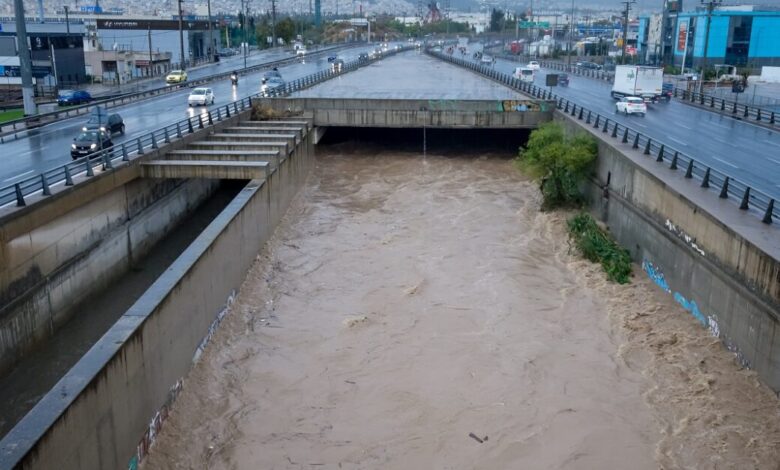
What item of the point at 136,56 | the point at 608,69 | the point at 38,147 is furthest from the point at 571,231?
the point at 608,69

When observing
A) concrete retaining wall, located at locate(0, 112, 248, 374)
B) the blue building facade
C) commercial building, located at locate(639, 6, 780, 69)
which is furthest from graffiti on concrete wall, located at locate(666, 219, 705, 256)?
the blue building facade

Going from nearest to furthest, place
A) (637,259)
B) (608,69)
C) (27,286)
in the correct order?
(27,286) < (637,259) < (608,69)

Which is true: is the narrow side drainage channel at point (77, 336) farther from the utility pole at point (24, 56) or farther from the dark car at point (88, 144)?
the utility pole at point (24, 56)

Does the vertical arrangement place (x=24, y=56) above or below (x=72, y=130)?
above

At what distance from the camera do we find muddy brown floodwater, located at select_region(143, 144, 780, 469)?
617 inches

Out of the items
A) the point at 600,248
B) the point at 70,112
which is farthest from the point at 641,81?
the point at 70,112

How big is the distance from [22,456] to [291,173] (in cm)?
2645

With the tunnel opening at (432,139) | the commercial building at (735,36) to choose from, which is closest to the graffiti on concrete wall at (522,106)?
the tunnel opening at (432,139)

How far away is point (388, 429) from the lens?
16.5m

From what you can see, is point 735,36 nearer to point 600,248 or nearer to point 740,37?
point 740,37

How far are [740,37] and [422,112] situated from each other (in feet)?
248

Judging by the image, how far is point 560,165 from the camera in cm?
3369

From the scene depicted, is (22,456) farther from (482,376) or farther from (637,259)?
(637,259)

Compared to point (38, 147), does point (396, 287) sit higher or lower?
lower
